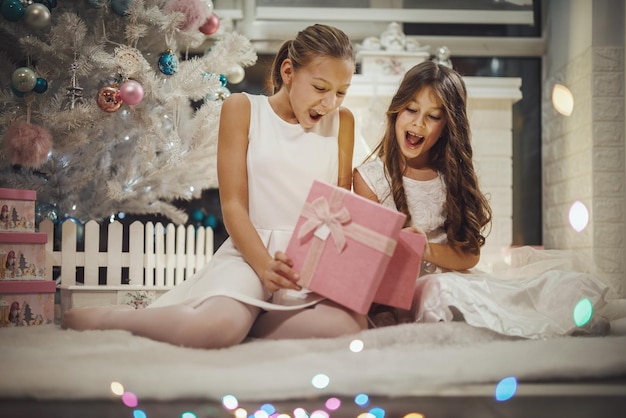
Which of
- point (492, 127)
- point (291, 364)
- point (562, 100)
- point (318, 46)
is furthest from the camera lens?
point (492, 127)

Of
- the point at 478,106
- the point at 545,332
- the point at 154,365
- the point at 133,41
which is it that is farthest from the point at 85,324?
the point at 478,106

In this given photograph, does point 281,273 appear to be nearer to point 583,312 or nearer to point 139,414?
point 139,414

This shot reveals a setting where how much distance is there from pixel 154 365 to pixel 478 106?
7.66 ft

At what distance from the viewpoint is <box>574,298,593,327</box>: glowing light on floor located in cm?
132

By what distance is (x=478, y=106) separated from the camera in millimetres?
2945

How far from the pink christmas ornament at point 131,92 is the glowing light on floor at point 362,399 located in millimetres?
1315

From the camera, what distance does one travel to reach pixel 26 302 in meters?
1.60

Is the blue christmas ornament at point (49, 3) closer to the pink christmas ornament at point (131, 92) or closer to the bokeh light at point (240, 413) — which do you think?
the pink christmas ornament at point (131, 92)

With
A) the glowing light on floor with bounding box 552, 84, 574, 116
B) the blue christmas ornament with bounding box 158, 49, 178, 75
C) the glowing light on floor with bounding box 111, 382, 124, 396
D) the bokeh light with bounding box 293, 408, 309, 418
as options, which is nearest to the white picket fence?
the blue christmas ornament with bounding box 158, 49, 178, 75

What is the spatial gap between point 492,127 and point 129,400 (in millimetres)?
2423

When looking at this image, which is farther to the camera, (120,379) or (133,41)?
(133,41)

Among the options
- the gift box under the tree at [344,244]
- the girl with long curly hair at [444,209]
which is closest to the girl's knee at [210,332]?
the gift box under the tree at [344,244]

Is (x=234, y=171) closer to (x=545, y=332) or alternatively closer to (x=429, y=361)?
(x=429, y=361)

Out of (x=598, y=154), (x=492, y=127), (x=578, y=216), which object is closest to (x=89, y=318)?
(x=598, y=154)
